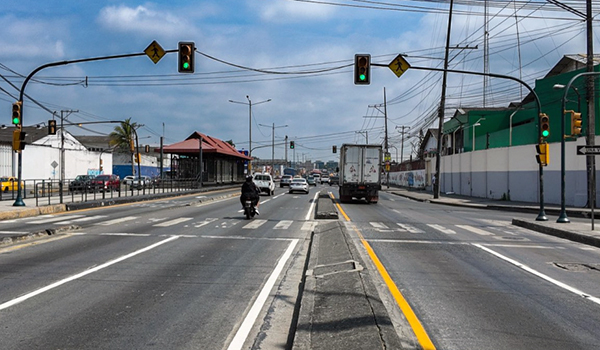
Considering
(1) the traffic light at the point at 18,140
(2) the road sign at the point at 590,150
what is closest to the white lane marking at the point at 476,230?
(2) the road sign at the point at 590,150

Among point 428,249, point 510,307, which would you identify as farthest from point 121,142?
point 510,307

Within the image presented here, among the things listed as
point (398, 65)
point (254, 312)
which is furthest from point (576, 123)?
point (254, 312)

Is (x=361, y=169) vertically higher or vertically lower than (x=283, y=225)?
higher

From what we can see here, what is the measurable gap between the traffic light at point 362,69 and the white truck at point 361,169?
44.3 ft

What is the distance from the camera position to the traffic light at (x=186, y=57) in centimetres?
1941

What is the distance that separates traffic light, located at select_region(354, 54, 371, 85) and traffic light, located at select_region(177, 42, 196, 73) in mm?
6108

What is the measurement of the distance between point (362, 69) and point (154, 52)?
7751 millimetres

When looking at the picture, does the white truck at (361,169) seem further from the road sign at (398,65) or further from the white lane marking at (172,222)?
the white lane marking at (172,222)

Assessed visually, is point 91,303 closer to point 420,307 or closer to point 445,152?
point 420,307

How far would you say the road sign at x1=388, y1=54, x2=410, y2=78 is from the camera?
1925cm

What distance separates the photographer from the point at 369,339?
15.4 feet

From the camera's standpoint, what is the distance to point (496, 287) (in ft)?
27.0

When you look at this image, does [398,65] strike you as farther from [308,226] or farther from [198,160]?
[198,160]

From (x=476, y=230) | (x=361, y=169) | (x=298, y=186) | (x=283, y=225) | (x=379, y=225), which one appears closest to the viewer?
(x=476, y=230)
